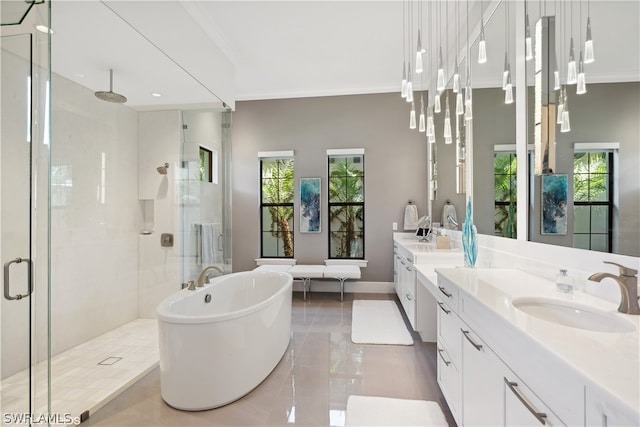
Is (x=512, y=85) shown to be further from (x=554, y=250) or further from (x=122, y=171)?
(x=122, y=171)

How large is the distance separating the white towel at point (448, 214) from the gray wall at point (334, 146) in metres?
0.69

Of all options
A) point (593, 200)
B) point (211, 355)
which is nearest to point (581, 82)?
point (593, 200)

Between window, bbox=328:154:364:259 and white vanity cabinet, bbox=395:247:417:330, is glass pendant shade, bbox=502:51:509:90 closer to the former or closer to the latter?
white vanity cabinet, bbox=395:247:417:330

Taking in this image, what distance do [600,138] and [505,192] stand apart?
92cm

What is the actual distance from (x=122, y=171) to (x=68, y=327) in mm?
1583

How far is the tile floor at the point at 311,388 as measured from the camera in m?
1.81

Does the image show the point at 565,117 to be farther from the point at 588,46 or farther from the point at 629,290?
the point at 629,290

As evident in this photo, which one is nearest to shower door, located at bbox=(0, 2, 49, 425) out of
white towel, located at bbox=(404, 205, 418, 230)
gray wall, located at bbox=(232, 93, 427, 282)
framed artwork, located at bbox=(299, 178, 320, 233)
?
gray wall, located at bbox=(232, 93, 427, 282)

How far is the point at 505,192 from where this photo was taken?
7.21 ft

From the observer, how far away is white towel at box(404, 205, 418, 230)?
172 inches

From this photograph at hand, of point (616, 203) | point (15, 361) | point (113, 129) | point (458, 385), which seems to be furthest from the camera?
point (113, 129)

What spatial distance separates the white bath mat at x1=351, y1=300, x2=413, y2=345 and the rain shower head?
134 inches

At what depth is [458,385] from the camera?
150 centimetres

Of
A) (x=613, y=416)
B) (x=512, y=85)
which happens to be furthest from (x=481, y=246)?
(x=613, y=416)
